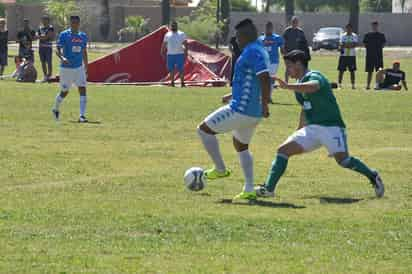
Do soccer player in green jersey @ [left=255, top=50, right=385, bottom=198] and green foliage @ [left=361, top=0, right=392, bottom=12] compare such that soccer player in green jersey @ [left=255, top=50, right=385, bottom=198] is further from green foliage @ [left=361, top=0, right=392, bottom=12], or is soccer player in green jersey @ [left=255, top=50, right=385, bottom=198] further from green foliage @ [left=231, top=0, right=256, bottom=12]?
green foliage @ [left=361, top=0, right=392, bottom=12]

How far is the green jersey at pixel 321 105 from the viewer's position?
40.9 feet

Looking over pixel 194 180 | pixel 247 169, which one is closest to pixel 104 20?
pixel 194 180

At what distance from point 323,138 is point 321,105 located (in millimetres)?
345

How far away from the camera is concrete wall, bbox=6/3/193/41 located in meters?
88.8

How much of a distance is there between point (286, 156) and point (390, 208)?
1240 mm

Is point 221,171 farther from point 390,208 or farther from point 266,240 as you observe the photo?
point 266,240

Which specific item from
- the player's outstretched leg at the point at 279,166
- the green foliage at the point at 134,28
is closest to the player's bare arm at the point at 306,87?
the player's outstretched leg at the point at 279,166

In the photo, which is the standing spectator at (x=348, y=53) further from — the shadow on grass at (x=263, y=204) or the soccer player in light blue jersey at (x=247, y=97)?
the shadow on grass at (x=263, y=204)

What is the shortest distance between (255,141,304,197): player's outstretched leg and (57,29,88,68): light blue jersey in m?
10.4

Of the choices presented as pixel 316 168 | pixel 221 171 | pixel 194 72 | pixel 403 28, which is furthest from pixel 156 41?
pixel 403 28

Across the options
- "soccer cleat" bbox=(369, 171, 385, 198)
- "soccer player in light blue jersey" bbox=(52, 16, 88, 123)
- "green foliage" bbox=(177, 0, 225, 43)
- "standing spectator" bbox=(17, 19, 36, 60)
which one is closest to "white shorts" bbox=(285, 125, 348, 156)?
"soccer cleat" bbox=(369, 171, 385, 198)

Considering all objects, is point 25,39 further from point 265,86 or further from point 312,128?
point 265,86

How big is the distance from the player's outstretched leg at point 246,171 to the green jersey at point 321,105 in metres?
0.77

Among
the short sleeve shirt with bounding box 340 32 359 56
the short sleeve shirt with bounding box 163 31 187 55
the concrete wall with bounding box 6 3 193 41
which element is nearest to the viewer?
the short sleeve shirt with bounding box 163 31 187 55
